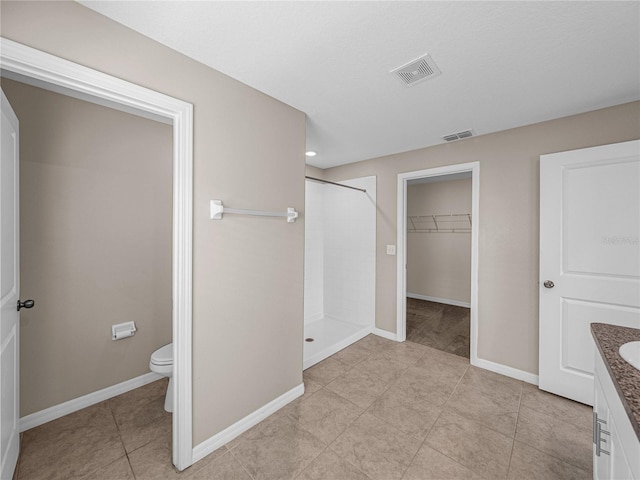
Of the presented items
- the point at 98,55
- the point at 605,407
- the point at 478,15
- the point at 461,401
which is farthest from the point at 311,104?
the point at 461,401

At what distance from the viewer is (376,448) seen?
5.39 feet

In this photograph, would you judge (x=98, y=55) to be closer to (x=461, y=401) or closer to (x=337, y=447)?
(x=337, y=447)

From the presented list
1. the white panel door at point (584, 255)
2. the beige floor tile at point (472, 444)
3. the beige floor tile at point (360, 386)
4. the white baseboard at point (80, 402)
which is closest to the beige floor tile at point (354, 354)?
the beige floor tile at point (360, 386)

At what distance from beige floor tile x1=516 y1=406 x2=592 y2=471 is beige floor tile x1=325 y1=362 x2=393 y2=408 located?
950mm

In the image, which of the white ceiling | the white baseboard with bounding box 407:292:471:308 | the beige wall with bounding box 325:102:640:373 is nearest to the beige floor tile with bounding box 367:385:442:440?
the beige wall with bounding box 325:102:640:373

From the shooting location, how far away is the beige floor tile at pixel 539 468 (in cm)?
145

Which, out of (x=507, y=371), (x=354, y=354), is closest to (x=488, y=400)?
(x=507, y=371)

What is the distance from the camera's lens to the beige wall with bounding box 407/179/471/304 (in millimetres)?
4824

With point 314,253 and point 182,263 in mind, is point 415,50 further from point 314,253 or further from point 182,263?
point 314,253

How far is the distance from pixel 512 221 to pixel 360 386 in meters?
2.02

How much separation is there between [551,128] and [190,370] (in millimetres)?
3256

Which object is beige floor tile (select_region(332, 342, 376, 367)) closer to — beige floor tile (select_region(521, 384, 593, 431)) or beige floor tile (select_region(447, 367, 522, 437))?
beige floor tile (select_region(447, 367, 522, 437))

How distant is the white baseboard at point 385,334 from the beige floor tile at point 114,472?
2.64m

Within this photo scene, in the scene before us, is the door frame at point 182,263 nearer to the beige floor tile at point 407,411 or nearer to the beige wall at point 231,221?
the beige wall at point 231,221
